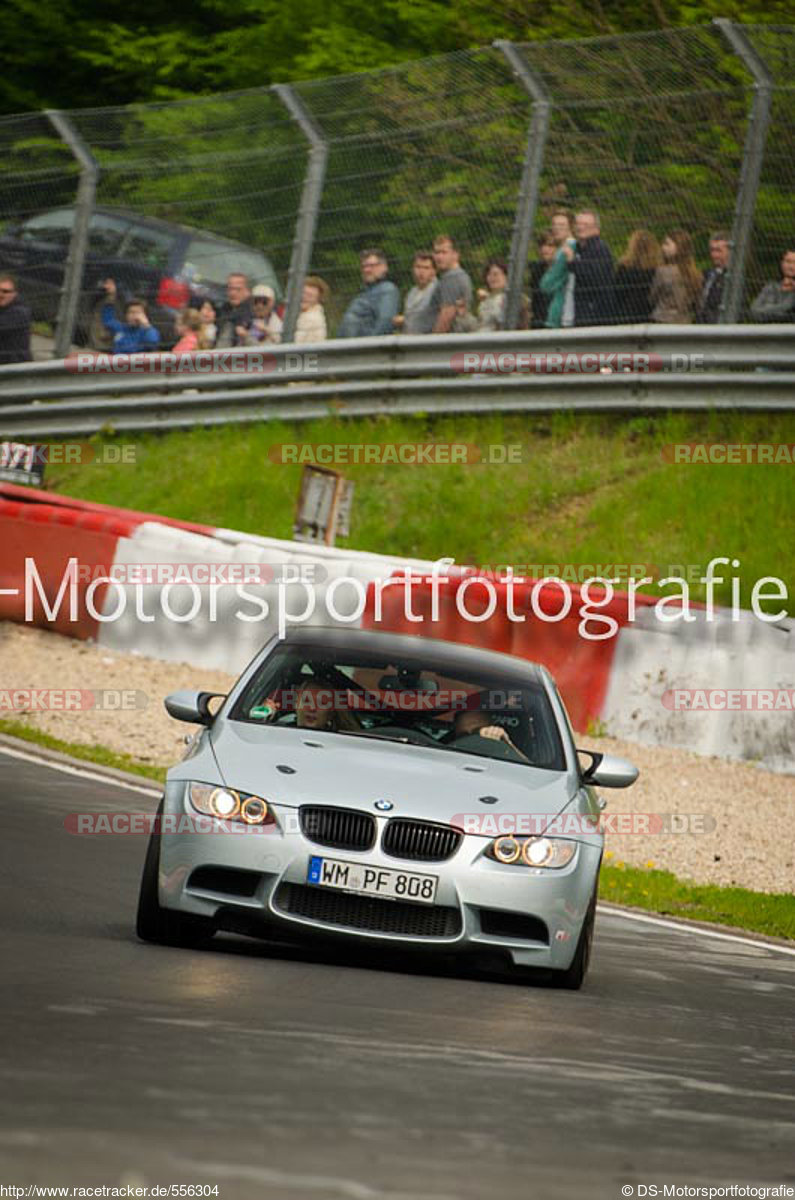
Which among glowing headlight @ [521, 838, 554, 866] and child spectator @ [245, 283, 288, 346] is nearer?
glowing headlight @ [521, 838, 554, 866]

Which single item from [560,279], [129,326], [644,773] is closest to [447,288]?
[560,279]

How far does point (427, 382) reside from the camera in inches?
791

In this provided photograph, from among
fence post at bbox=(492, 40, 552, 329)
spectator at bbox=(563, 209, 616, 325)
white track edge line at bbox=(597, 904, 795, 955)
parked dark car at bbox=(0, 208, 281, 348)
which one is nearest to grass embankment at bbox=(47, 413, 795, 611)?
spectator at bbox=(563, 209, 616, 325)

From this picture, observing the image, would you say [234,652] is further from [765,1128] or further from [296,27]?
[296,27]

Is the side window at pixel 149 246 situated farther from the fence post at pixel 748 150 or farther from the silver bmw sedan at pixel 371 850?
the silver bmw sedan at pixel 371 850

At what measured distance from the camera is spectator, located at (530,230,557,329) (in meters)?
18.5

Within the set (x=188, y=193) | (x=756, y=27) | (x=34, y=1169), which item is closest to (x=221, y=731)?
(x=34, y=1169)

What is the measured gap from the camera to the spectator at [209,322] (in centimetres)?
2134

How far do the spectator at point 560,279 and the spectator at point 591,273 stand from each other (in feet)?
0.13

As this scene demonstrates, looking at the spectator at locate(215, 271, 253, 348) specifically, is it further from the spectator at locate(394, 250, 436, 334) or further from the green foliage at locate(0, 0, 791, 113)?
the green foliage at locate(0, 0, 791, 113)

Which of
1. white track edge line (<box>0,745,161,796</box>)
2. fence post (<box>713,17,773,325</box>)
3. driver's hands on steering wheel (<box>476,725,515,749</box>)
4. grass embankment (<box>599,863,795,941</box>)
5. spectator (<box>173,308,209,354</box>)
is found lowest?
white track edge line (<box>0,745,161,796</box>)

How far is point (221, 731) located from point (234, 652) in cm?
782

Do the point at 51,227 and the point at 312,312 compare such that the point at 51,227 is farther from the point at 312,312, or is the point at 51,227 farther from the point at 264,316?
the point at 312,312

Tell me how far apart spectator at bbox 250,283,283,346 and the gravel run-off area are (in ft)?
14.8
